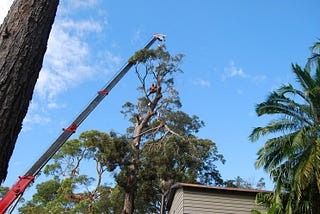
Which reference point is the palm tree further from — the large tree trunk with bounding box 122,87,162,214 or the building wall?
the large tree trunk with bounding box 122,87,162,214

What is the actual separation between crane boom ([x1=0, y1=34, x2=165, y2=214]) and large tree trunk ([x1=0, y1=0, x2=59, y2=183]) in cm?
1173

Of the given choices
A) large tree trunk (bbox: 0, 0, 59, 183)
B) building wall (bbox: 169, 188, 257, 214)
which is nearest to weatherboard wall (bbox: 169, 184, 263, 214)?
building wall (bbox: 169, 188, 257, 214)

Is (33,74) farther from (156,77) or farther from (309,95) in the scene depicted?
(156,77)

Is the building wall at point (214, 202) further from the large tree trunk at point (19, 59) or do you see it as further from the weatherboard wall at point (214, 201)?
the large tree trunk at point (19, 59)

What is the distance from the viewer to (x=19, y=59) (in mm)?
2812

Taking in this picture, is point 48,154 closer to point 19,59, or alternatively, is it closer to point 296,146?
point 296,146

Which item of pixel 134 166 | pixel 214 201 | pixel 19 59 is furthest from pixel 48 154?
pixel 19 59

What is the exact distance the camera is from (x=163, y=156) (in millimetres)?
26688

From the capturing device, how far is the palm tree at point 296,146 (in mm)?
12797

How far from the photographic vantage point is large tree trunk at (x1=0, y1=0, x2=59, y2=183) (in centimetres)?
262

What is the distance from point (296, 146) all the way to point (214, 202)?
4080 mm

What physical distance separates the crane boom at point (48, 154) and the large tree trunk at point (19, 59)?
1173 cm

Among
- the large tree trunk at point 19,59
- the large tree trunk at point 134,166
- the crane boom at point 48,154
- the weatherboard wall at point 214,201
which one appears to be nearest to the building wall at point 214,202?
the weatherboard wall at point 214,201

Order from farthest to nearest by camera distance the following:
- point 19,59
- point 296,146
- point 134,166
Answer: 1. point 134,166
2. point 296,146
3. point 19,59
